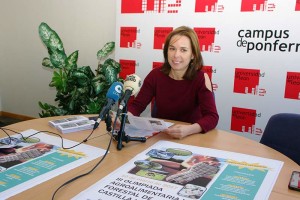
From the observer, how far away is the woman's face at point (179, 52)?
6.18ft

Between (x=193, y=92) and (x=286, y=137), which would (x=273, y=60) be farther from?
(x=286, y=137)

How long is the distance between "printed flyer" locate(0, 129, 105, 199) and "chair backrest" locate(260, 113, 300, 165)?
34.5 inches

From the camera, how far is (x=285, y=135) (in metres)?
1.51

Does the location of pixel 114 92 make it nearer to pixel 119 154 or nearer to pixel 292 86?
pixel 119 154

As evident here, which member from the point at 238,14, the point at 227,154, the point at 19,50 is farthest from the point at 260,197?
the point at 19,50

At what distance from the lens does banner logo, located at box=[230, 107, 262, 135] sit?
2584mm

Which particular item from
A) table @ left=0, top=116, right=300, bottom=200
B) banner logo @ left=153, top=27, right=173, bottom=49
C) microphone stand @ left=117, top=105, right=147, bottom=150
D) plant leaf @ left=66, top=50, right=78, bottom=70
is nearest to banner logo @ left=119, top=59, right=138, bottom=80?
→ banner logo @ left=153, top=27, right=173, bottom=49

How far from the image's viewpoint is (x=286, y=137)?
1504 millimetres

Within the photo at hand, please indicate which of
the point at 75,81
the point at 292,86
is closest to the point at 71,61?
the point at 75,81

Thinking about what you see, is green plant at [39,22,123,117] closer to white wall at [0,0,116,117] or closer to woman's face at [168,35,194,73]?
white wall at [0,0,116,117]

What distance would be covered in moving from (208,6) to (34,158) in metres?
2.04

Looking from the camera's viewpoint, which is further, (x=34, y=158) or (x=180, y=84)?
(x=180, y=84)

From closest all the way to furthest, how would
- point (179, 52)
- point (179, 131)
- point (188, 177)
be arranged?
1. point (188, 177)
2. point (179, 131)
3. point (179, 52)

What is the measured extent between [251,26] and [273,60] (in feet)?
1.08
